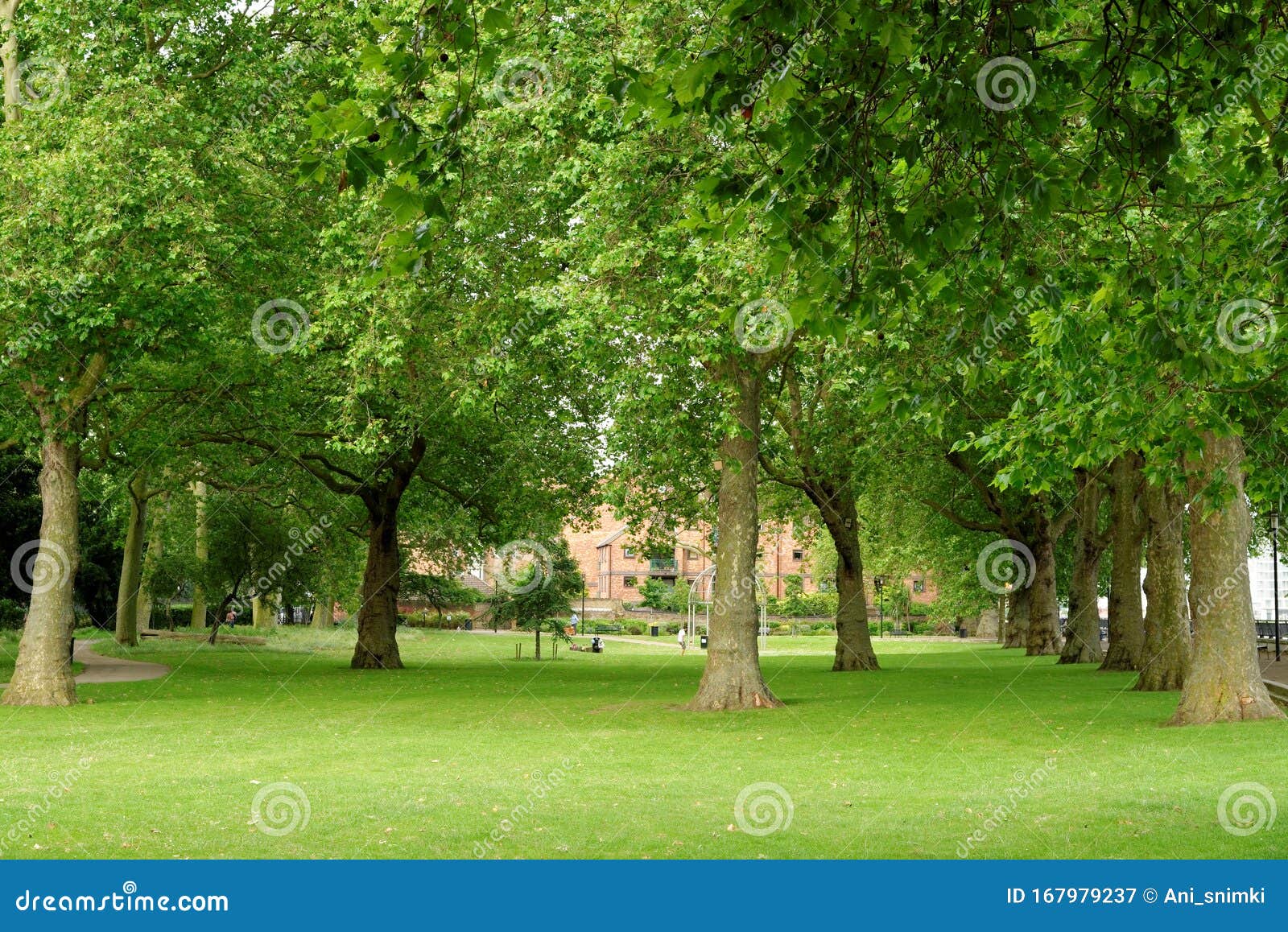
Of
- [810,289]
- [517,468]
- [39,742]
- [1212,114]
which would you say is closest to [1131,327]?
[1212,114]

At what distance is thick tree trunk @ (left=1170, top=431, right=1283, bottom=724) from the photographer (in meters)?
19.1

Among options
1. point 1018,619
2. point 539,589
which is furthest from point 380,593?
point 1018,619

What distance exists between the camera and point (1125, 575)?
33.0m

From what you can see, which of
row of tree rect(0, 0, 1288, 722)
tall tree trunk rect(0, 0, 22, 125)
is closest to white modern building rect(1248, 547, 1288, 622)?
row of tree rect(0, 0, 1288, 722)

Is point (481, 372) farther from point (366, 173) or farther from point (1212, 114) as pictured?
point (366, 173)

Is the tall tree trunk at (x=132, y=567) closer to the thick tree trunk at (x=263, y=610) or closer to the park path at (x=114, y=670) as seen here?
the park path at (x=114, y=670)

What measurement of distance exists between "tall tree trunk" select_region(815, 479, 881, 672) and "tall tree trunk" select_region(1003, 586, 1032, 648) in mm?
13648

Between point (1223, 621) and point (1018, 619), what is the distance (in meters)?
35.2

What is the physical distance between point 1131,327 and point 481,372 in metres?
13.5

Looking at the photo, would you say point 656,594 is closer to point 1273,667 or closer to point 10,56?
point 1273,667

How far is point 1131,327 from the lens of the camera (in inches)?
432

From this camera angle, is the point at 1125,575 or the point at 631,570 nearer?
the point at 1125,575

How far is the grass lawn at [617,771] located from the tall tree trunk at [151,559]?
772 inches

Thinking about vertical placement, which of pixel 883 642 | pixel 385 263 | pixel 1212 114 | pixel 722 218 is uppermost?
pixel 1212 114
